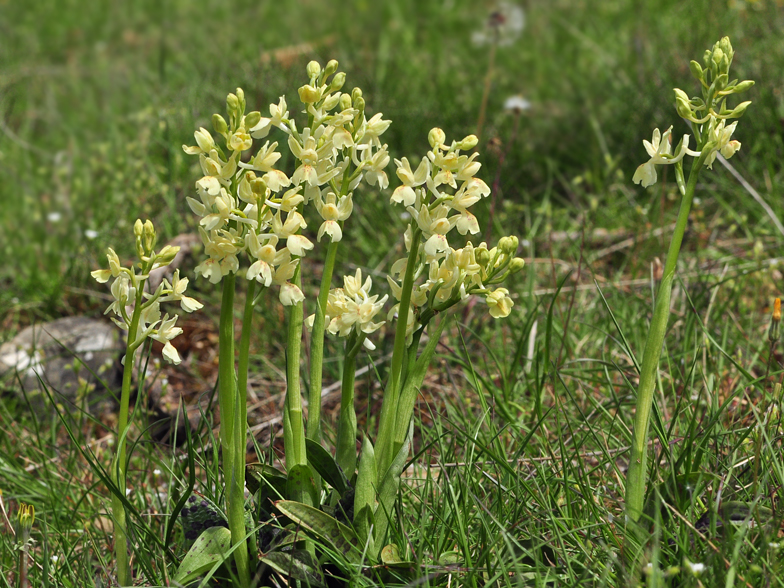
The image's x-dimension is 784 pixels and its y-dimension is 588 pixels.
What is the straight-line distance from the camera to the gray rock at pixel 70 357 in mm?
2500

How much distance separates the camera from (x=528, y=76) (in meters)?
4.73

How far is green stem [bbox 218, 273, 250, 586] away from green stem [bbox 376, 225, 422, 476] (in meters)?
0.25

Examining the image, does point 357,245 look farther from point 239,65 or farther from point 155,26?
point 155,26

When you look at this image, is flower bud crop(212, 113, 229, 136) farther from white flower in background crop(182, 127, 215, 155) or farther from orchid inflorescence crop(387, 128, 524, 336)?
orchid inflorescence crop(387, 128, 524, 336)

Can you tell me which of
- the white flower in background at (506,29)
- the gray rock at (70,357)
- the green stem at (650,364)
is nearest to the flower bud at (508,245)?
the green stem at (650,364)

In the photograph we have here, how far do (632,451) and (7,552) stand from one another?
131 cm

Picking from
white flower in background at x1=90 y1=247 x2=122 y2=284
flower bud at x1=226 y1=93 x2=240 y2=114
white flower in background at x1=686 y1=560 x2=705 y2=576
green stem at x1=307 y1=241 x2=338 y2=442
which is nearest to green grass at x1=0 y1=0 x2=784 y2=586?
white flower in background at x1=686 y1=560 x2=705 y2=576

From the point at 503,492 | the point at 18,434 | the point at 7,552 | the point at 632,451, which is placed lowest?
the point at 18,434

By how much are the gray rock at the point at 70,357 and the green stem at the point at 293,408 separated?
134 cm

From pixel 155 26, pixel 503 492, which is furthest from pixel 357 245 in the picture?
pixel 155 26

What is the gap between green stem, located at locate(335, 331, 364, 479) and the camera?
1.31 meters

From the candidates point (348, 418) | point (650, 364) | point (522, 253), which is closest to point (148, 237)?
point (348, 418)

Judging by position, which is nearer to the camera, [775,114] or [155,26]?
[775,114]

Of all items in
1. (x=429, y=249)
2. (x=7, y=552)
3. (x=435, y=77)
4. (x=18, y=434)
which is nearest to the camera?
(x=429, y=249)
